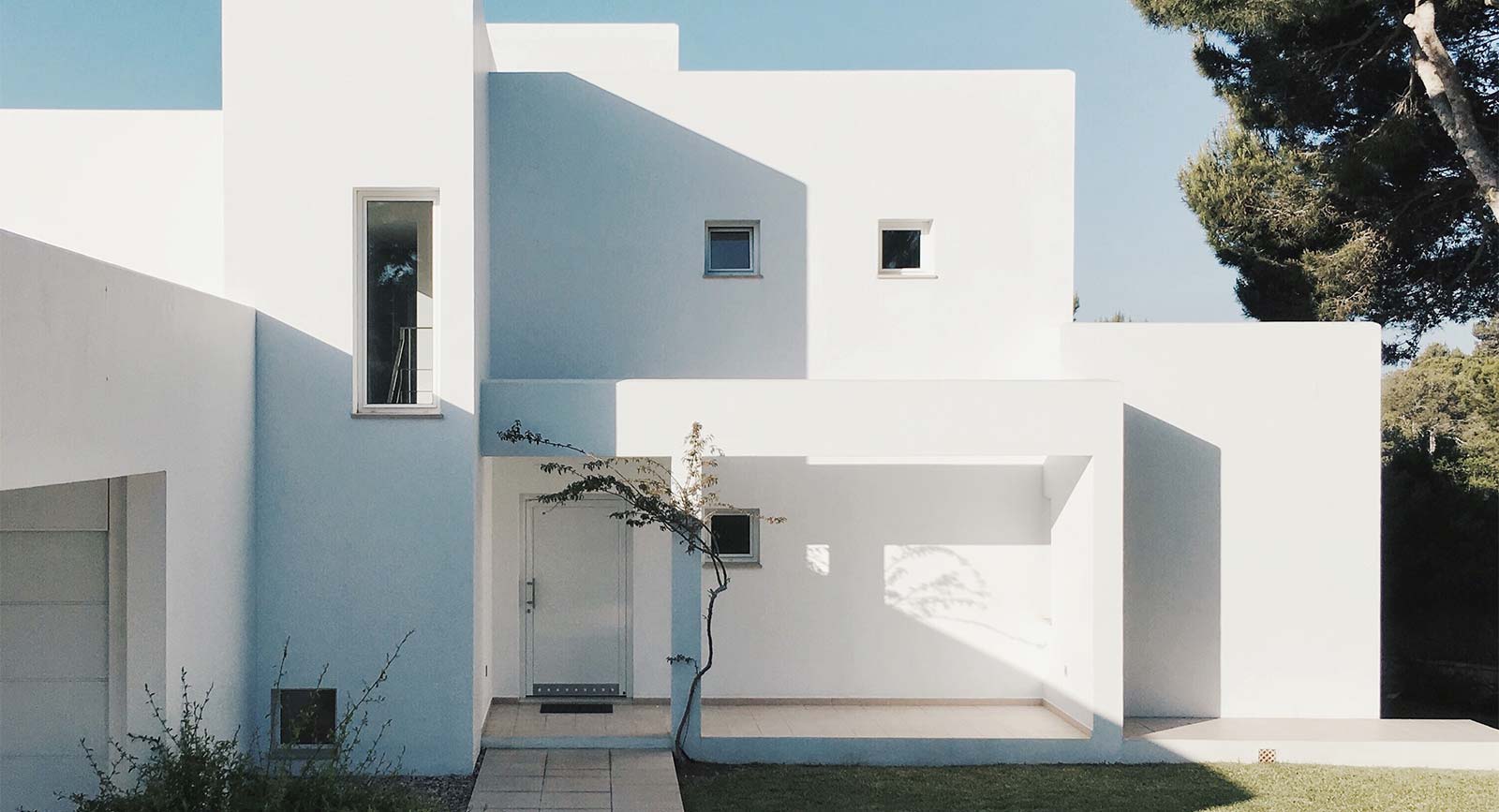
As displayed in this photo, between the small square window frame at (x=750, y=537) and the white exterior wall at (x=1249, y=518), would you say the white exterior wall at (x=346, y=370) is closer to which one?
the small square window frame at (x=750, y=537)

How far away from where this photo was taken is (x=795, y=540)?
457 inches

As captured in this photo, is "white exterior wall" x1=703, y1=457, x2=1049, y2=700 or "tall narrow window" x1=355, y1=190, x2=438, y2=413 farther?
"white exterior wall" x1=703, y1=457, x2=1049, y2=700

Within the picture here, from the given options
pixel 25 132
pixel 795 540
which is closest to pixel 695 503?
pixel 795 540

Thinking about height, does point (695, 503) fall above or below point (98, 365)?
below

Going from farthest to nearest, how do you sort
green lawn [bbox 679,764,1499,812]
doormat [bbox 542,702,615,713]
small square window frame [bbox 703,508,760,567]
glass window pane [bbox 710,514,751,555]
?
glass window pane [bbox 710,514,751,555] → small square window frame [bbox 703,508,760,567] → doormat [bbox 542,702,615,713] → green lawn [bbox 679,764,1499,812]

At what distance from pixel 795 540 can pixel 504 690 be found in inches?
137

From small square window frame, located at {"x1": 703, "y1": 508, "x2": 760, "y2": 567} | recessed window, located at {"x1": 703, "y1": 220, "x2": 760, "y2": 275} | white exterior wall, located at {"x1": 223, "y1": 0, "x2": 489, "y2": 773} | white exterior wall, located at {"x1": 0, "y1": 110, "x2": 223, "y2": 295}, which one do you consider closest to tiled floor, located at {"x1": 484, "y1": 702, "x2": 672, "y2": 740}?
white exterior wall, located at {"x1": 223, "y1": 0, "x2": 489, "y2": 773}

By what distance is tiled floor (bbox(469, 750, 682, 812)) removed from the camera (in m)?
8.43

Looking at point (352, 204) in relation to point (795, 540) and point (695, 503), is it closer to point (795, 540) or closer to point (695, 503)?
point (695, 503)

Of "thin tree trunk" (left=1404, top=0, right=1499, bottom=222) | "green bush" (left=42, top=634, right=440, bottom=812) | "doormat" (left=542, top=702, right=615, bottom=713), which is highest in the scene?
"thin tree trunk" (left=1404, top=0, right=1499, bottom=222)

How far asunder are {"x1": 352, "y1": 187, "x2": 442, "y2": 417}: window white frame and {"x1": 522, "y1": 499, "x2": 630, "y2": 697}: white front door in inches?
95.5

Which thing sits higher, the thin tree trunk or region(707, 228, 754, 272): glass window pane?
the thin tree trunk

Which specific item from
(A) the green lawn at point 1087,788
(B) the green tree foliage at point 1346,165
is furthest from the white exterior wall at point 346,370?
(B) the green tree foliage at point 1346,165

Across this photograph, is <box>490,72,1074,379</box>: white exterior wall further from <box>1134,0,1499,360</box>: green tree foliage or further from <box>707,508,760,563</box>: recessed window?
<box>1134,0,1499,360</box>: green tree foliage
